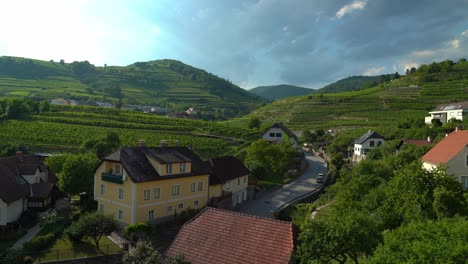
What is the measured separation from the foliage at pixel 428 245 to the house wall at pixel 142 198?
2283 centimetres

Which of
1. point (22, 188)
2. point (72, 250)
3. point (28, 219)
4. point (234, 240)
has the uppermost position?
point (234, 240)

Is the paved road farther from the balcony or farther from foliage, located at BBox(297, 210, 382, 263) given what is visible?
foliage, located at BBox(297, 210, 382, 263)

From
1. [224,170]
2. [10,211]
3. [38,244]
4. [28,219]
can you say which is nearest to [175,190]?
[224,170]

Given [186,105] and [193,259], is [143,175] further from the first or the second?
[186,105]

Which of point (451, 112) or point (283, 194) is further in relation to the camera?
point (451, 112)

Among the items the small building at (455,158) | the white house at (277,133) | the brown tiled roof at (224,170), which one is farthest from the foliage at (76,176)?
the white house at (277,133)

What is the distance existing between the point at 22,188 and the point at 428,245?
37.4 m

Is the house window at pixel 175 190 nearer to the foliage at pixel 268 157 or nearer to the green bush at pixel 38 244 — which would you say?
the green bush at pixel 38 244

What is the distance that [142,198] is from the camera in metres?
31.5

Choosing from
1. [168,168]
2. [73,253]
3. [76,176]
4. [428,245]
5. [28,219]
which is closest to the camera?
[428,245]

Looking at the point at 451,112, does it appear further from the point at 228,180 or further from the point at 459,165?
the point at 228,180

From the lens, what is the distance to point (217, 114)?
17275 centimetres

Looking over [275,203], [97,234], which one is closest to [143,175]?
[97,234]

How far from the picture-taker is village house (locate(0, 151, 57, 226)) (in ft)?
105
